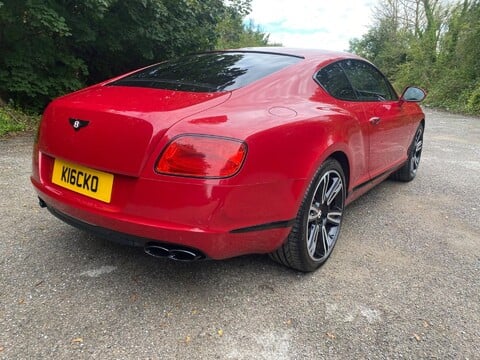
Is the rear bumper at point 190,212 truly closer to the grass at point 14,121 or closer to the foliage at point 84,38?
the grass at point 14,121

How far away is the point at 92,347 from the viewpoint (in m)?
1.79

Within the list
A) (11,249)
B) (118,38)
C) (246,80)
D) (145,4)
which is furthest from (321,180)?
(118,38)

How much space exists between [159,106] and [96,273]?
1060 mm

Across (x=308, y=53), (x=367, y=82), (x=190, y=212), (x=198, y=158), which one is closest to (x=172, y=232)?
(x=190, y=212)

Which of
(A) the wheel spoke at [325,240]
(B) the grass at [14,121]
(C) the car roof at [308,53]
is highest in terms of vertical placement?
(C) the car roof at [308,53]

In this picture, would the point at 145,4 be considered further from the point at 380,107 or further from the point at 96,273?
the point at 96,273

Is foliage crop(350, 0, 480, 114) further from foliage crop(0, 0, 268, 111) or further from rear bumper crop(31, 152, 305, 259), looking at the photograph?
rear bumper crop(31, 152, 305, 259)

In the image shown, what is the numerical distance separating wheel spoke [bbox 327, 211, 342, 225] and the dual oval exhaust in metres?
1.05

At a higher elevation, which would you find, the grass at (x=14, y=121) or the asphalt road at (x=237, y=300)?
the asphalt road at (x=237, y=300)

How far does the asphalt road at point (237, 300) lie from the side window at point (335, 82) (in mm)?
1055

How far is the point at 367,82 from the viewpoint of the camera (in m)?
3.49

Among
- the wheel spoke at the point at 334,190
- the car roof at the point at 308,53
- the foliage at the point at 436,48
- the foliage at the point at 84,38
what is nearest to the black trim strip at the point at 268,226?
the wheel spoke at the point at 334,190

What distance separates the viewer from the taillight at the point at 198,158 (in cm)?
180

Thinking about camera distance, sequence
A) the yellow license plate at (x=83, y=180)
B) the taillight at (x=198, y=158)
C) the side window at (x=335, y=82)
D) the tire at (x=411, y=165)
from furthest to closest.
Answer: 1. the tire at (x=411, y=165)
2. the side window at (x=335, y=82)
3. the yellow license plate at (x=83, y=180)
4. the taillight at (x=198, y=158)
